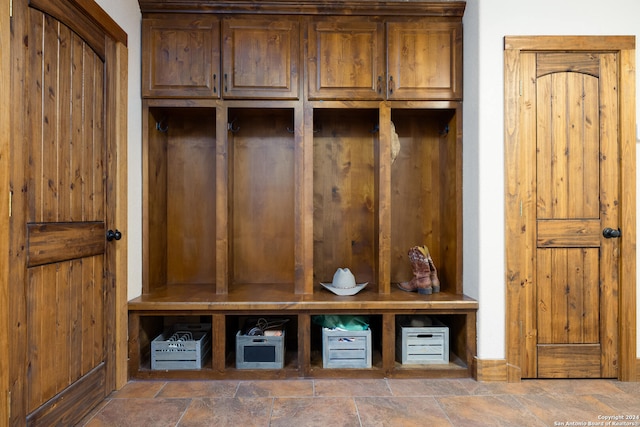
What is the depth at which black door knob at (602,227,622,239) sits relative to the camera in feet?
7.27

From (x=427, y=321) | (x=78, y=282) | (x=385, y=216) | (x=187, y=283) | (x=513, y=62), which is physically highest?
(x=513, y=62)

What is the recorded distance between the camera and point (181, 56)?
7.92 ft

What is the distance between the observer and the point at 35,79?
1.55 m

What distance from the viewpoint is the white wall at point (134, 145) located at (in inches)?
88.6

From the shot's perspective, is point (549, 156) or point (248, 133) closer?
point (549, 156)

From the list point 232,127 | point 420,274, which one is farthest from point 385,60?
point 420,274

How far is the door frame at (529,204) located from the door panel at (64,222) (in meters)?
2.37

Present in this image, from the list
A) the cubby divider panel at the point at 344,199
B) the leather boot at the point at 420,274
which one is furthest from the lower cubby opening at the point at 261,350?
the leather boot at the point at 420,274

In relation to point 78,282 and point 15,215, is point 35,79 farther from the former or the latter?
point 78,282

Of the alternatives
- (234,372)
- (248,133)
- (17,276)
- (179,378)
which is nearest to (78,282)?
(17,276)

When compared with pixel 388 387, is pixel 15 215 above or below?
above

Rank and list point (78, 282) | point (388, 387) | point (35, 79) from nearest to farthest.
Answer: point (35, 79), point (78, 282), point (388, 387)

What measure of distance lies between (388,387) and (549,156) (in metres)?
1.72

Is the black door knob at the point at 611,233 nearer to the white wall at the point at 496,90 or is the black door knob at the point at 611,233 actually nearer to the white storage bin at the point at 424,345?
the white wall at the point at 496,90
